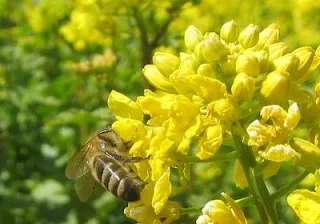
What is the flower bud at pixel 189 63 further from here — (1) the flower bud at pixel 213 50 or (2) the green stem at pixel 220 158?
(2) the green stem at pixel 220 158

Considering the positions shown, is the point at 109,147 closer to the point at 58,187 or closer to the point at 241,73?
the point at 241,73

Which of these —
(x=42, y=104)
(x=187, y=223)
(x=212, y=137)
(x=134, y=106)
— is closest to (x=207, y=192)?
(x=187, y=223)

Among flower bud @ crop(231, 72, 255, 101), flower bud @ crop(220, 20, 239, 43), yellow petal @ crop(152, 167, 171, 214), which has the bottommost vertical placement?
yellow petal @ crop(152, 167, 171, 214)

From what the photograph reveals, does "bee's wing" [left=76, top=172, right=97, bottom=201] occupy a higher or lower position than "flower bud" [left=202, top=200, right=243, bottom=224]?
higher

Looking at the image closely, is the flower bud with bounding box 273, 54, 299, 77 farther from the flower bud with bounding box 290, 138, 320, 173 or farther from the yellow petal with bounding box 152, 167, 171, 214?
the yellow petal with bounding box 152, 167, 171, 214

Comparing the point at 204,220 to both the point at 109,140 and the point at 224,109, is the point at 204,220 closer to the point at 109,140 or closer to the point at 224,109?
the point at 224,109

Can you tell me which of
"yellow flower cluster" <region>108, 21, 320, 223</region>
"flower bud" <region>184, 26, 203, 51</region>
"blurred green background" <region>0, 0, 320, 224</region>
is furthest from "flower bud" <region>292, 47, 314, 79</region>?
"blurred green background" <region>0, 0, 320, 224</region>

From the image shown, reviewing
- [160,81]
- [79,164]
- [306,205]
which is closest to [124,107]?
[160,81]
